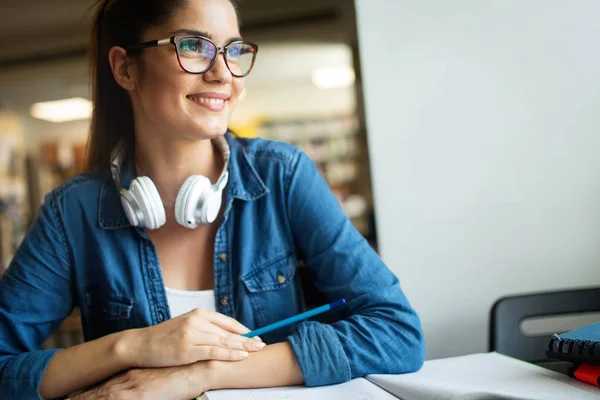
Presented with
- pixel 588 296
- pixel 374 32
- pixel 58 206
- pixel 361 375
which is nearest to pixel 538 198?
pixel 588 296

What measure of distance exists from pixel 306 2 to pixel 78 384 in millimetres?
4846

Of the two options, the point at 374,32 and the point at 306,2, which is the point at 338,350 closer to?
the point at 374,32

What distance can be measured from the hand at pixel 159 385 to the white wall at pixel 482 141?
753mm

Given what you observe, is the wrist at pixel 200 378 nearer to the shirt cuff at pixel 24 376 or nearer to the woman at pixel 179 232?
the woman at pixel 179 232

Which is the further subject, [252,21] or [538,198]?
[252,21]

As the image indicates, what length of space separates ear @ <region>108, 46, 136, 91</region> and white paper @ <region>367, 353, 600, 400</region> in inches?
28.7

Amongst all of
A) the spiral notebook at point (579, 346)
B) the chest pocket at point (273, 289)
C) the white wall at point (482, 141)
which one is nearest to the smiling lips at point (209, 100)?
the chest pocket at point (273, 289)

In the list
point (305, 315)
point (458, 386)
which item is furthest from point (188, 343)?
point (458, 386)

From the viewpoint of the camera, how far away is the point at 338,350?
3.06 ft

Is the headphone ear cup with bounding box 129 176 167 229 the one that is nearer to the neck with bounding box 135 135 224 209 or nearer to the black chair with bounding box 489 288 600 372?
the neck with bounding box 135 135 224 209

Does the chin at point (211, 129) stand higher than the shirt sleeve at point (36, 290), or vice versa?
the chin at point (211, 129)

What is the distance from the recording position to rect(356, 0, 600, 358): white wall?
1509mm

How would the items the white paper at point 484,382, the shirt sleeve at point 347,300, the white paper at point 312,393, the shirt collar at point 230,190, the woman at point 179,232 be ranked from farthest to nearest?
1. the shirt collar at point 230,190
2. the woman at point 179,232
3. the shirt sleeve at point 347,300
4. the white paper at point 312,393
5. the white paper at point 484,382

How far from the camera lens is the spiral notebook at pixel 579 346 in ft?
2.52
